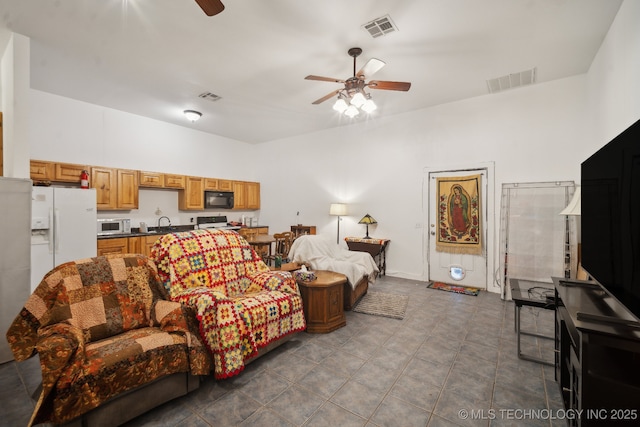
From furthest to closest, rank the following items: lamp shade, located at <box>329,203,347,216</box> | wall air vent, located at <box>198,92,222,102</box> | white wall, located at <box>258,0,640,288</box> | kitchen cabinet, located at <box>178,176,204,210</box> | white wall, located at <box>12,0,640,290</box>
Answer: kitchen cabinet, located at <box>178,176,204,210</box> → lamp shade, located at <box>329,203,347,216</box> → wall air vent, located at <box>198,92,222,102</box> → white wall, located at <box>12,0,640,290</box> → white wall, located at <box>258,0,640,288</box>

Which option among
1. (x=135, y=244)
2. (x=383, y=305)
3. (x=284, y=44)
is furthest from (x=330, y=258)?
(x=135, y=244)

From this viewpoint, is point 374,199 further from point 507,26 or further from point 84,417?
point 84,417

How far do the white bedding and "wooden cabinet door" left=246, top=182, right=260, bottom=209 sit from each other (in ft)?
11.5

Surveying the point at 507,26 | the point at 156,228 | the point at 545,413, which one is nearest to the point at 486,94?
the point at 507,26

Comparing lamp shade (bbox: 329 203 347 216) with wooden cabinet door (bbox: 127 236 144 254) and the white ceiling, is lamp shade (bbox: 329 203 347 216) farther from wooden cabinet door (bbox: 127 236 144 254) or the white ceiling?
wooden cabinet door (bbox: 127 236 144 254)

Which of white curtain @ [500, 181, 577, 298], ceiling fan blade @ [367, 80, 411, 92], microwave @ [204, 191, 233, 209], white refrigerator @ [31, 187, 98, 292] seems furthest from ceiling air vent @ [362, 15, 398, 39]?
microwave @ [204, 191, 233, 209]

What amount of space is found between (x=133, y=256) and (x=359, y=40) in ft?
10.0

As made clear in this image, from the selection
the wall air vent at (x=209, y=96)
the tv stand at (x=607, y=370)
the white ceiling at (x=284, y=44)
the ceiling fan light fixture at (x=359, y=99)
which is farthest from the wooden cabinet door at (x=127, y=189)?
the tv stand at (x=607, y=370)

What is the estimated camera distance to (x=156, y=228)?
17.8 feet

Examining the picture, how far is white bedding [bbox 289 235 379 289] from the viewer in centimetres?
349

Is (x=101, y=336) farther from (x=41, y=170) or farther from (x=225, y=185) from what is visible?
(x=225, y=185)

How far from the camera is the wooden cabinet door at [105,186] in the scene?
4.49 m

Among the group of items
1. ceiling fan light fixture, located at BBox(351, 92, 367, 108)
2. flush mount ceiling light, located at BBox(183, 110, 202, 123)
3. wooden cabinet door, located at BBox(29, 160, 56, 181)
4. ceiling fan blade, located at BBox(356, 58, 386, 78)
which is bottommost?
wooden cabinet door, located at BBox(29, 160, 56, 181)

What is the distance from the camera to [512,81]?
3.82 m
